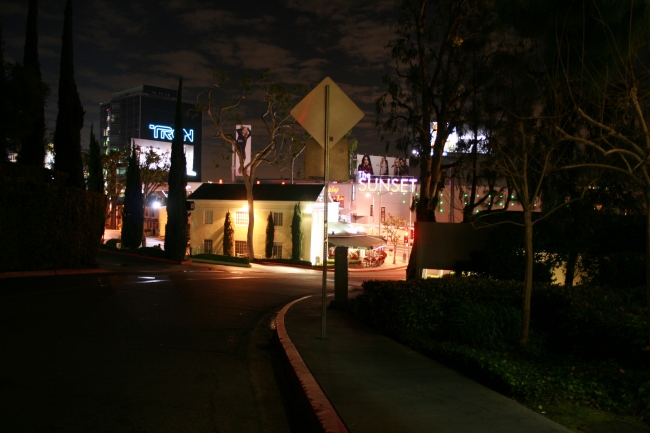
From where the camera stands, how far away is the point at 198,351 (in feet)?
26.9

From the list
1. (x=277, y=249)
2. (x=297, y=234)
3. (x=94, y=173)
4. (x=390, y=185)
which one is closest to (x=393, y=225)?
(x=390, y=185)

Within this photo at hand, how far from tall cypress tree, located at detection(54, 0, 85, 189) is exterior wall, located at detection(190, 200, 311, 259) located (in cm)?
2438

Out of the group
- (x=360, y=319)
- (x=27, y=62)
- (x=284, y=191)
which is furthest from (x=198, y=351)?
(x=284, y=191)

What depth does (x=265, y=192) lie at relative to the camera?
171 feet

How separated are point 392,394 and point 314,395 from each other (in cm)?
79

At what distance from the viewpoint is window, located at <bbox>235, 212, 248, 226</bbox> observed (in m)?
51.1

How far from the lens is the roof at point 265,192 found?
50094 millimetres

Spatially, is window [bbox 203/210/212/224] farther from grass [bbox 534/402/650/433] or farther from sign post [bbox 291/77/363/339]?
grass [bbox 534/402/650/433]

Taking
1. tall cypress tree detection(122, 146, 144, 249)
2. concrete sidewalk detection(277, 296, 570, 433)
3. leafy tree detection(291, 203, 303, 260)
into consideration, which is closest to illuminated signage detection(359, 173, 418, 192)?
leafy tree detection(291, 203, 303, 260)

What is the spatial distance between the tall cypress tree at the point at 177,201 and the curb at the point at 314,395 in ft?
102

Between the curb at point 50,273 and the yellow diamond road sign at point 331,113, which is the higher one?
the yellow diamond road sign at point 331,113

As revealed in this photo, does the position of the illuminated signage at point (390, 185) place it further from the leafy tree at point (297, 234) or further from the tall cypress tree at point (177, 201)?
the tall cypress tree at point (177, 201)

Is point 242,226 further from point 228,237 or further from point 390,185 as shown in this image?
point 390,185

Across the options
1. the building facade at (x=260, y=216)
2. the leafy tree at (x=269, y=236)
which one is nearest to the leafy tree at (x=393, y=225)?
the building facade at (x=260, y=216)
